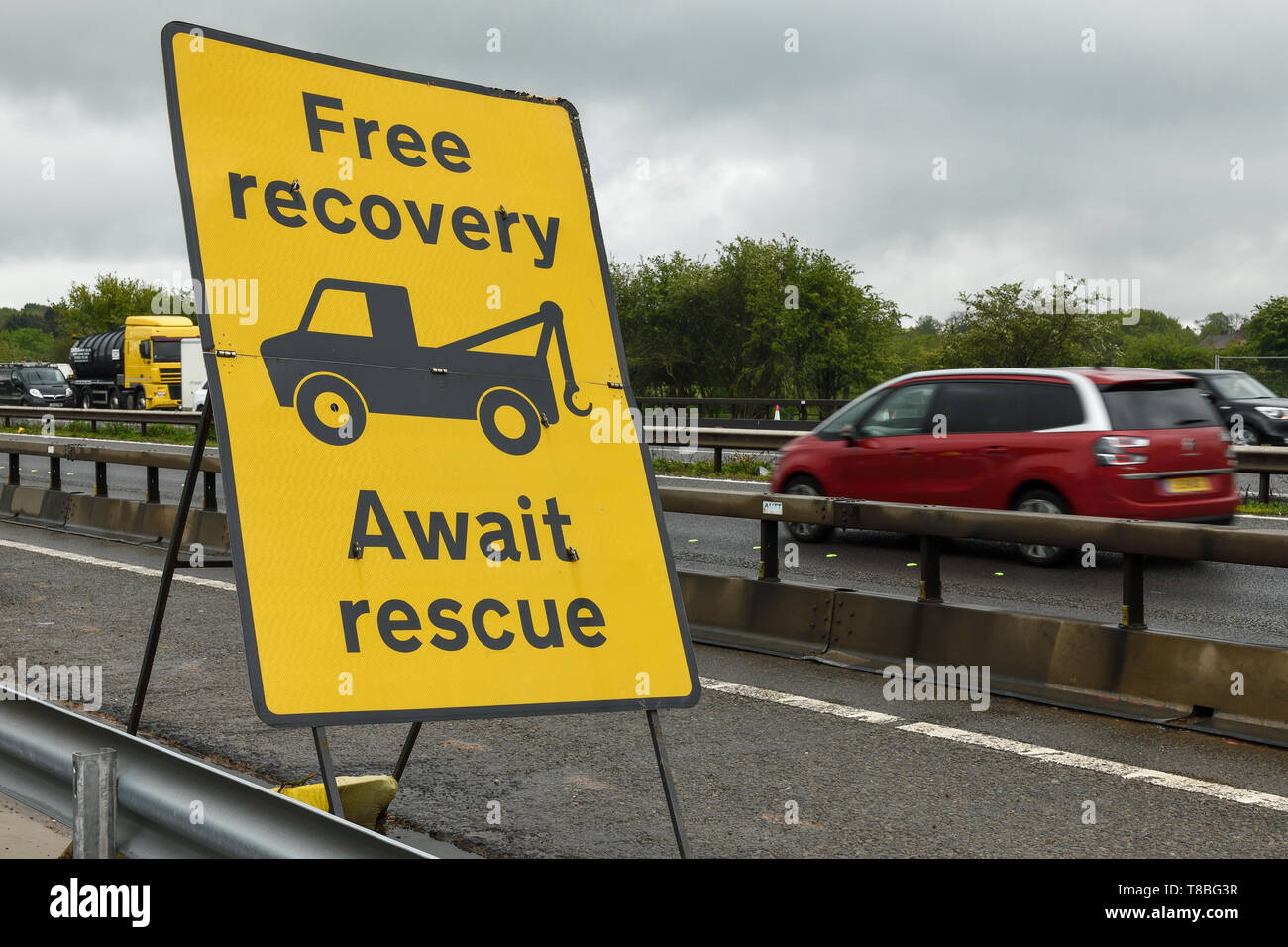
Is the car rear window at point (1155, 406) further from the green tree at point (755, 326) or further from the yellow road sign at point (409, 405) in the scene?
the green tree at point (755, 326)

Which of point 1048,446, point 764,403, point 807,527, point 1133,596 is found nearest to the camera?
point 1133,596

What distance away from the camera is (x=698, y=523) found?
15.9 meters

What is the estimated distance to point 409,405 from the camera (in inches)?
156

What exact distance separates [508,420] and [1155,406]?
900cm

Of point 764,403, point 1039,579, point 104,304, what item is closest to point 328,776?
point 1039,579

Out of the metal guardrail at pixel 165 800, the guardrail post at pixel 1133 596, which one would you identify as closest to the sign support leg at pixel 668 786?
the metal guardrail at pixel 165 800

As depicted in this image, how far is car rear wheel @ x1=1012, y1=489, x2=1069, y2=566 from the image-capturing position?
1173 centimetres

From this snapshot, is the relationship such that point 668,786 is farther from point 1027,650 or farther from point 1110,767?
point 1027,650

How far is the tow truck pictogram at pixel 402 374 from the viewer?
3.82 meters

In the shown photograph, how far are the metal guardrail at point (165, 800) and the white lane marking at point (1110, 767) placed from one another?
12.7ft

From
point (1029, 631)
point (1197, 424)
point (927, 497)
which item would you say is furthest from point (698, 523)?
point (1029, 631)

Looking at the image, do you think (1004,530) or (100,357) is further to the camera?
(100,357)

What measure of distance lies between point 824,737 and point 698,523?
31.7ft
